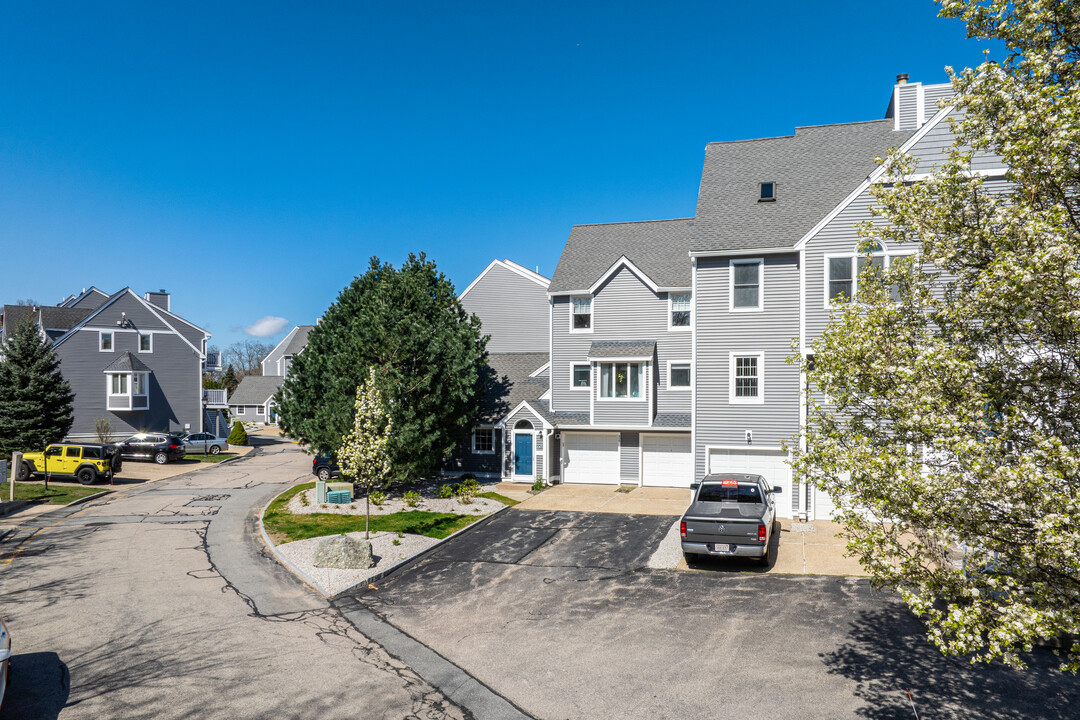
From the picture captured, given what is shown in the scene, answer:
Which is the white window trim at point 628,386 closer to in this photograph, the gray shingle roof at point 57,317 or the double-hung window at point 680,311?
the double-hung window at point 680,311

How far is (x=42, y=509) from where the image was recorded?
22.9m

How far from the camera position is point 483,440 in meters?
30.0

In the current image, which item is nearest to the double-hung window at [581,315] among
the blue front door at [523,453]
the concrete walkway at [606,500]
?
the blue front door at [523,453]

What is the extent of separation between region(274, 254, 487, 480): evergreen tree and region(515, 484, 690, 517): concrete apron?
177 inches

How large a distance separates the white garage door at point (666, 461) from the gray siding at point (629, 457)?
0.30m

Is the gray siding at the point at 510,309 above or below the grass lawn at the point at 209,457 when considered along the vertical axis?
above

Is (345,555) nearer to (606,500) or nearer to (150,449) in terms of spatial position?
(606,500)

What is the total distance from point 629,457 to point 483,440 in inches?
271

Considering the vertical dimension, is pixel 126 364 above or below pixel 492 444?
above

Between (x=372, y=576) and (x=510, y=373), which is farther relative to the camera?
(x=510, y=373)

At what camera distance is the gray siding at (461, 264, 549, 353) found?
34469 mm

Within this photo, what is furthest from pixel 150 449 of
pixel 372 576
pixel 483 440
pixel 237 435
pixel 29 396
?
pixel 372 576

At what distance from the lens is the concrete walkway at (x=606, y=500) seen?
879 inches

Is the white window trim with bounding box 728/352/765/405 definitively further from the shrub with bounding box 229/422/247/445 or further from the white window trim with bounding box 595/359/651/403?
the shrub with bounding box 229/422/247/445
